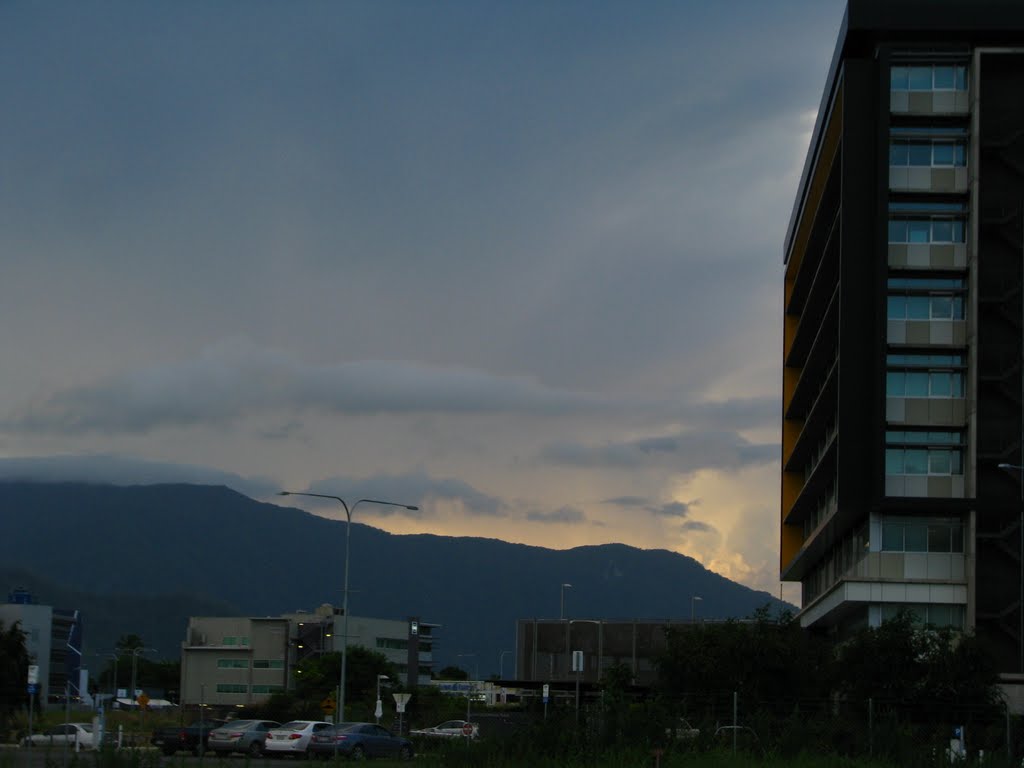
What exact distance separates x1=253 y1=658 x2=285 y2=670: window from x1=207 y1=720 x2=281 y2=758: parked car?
120556mm

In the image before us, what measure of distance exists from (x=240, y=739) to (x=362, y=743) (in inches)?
318

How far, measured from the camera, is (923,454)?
73.2 metres

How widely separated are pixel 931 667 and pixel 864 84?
3110 centimetres

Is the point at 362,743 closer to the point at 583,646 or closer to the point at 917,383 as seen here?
the point at 917,383

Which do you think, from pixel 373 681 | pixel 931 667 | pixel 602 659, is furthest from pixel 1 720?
pixel 373 681

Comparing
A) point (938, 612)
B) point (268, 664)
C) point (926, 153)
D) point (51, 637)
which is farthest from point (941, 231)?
→ point (51, 637)

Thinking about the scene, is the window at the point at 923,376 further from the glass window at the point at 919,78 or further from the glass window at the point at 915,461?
the glass window at the point at 919,78

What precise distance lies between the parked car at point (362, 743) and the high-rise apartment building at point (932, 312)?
28219mm

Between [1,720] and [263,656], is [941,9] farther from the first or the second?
[263,656]

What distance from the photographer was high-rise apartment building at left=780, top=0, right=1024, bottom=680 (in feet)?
237

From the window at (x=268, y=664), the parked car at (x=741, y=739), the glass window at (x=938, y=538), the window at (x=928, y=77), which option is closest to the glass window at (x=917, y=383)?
the glass window at (x=938, y=538)

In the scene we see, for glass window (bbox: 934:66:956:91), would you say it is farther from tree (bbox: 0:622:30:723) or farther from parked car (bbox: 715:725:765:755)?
tree (bbox: 0:622:30:723)

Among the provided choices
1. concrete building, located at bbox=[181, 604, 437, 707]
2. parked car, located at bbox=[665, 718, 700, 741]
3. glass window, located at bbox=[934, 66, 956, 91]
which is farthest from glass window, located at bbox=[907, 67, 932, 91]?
concrete building, located at bbox=[181, 604, 437, 707]

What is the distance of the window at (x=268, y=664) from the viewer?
7052 inches
